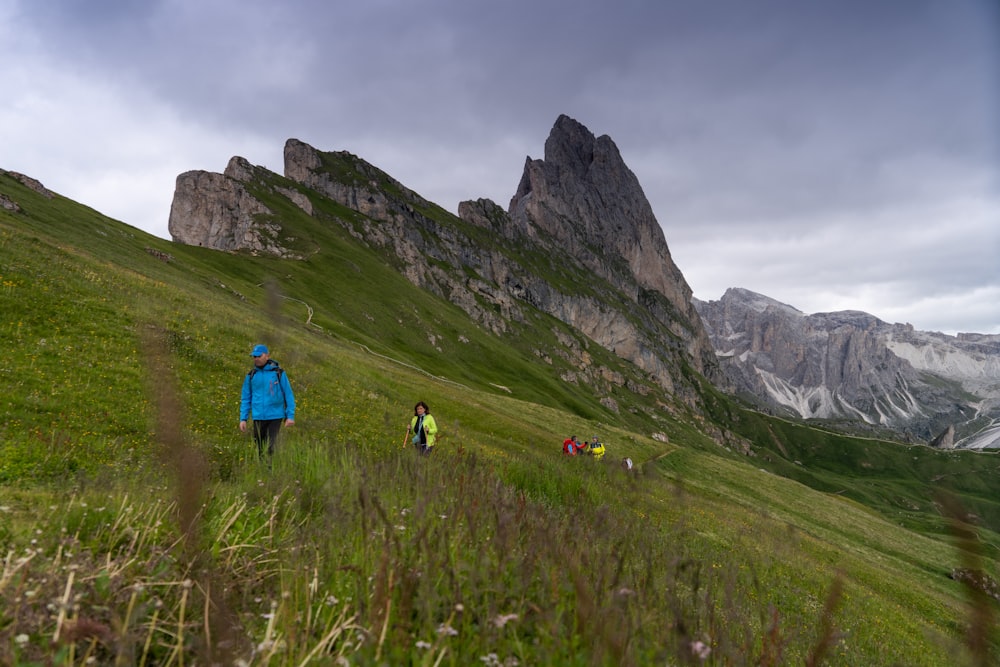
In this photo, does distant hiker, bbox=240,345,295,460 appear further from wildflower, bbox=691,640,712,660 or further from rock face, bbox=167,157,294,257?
rock face, bbox=167,157,294,257

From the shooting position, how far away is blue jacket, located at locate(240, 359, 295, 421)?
37.6ft

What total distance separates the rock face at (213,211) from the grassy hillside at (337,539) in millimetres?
100984

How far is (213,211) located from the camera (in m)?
128

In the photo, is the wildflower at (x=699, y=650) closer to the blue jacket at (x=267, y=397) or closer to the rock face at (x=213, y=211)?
the blue jacket at (x=267, y=397)

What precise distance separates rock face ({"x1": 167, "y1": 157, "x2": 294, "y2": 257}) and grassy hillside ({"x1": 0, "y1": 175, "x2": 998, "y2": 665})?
10098 cm

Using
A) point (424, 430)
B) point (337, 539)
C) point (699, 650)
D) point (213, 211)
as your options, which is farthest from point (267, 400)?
point (213, 211)

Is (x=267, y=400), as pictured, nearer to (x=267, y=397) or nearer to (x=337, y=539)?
(x=267, y=397)

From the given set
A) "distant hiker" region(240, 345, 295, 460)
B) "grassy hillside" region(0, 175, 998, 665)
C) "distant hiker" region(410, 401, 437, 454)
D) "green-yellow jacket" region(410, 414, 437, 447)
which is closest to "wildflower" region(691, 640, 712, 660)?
"grassy hillside" region(0, 175, 998, 665)

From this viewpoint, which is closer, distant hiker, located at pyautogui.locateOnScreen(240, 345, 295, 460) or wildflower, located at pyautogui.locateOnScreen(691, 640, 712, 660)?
wildflower, located at pyautogui.locateOnScreen(691, 640, 712, 660)

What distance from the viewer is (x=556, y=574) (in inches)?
134

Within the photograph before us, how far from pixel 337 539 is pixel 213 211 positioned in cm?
14758

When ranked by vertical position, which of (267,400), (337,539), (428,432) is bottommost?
(428,432)

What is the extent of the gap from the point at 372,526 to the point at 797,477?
17939cm

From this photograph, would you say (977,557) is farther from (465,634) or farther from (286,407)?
(286,407)
